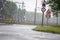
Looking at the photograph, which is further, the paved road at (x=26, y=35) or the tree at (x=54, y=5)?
the tree at (x=54, y=5)

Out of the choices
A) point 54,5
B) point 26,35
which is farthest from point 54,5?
point 26,35

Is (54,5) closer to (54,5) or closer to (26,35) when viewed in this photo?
(54,5)

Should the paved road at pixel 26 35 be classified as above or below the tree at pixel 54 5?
below

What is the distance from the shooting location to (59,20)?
254 feet

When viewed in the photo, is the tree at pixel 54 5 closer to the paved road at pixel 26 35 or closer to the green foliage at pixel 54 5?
the green foliage at pixel 54 5

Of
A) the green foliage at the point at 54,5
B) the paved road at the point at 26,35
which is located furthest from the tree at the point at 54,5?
the paved road at the point at 26,35

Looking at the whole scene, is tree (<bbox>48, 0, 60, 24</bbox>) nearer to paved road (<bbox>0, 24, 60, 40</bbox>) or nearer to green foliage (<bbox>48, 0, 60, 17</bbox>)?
green foliage (<bbox>48, 0, 60, 17</bbox>)

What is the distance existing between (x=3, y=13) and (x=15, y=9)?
21415 millimetres

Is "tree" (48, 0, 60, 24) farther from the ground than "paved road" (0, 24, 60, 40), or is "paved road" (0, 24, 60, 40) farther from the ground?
"tree" (48, 0, 60, 24)

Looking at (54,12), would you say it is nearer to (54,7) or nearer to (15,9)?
(54,7)

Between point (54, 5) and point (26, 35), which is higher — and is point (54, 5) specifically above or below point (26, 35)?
above

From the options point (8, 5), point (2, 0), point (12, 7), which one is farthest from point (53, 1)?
point (12, 7)

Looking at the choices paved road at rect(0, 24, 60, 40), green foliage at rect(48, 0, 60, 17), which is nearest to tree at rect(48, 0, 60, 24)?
green foliage at rect(48, 0, 60, 17)

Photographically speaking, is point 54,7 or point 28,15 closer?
point 54,7
